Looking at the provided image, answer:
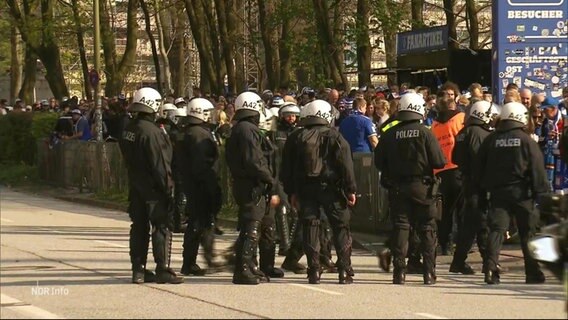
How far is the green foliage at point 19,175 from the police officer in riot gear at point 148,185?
19254 millimetres

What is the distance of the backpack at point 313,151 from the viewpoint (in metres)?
13.4

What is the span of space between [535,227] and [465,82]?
12417 mm

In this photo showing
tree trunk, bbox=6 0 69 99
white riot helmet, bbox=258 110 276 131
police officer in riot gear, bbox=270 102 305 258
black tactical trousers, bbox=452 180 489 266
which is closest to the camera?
black tactical trousers, bbox=452 180 489 266

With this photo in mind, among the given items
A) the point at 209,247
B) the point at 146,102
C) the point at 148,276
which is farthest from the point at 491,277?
the point at 146,102

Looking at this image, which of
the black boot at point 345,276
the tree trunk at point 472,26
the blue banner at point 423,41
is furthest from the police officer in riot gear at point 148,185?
the tree trunk at point 472,26

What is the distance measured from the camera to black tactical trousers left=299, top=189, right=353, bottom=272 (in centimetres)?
1337

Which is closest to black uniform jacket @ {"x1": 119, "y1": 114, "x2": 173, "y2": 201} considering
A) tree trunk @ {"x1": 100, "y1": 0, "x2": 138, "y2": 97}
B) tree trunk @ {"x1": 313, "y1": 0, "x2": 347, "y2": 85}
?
tree trunk @ {"x1": 313, "y1": 0, "x2": 347, "y2": 85}

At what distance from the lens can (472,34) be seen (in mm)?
35031

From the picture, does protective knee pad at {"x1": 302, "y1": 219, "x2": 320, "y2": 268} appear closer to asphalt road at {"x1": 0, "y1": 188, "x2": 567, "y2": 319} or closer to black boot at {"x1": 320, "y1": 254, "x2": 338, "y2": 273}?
asphalt road at {"x1": 0, "y1": 188, "x2": 567, "y2": 319}

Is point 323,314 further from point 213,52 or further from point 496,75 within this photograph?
point 213,52

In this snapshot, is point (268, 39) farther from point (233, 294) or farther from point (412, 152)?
point (233, 294)

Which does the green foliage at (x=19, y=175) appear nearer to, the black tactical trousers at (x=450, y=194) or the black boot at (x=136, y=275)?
the black tactical trousers at (x=450, y=194)

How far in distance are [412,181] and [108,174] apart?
14372 mm

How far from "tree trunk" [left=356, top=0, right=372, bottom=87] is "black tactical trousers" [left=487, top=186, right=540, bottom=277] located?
1901 centimetres
